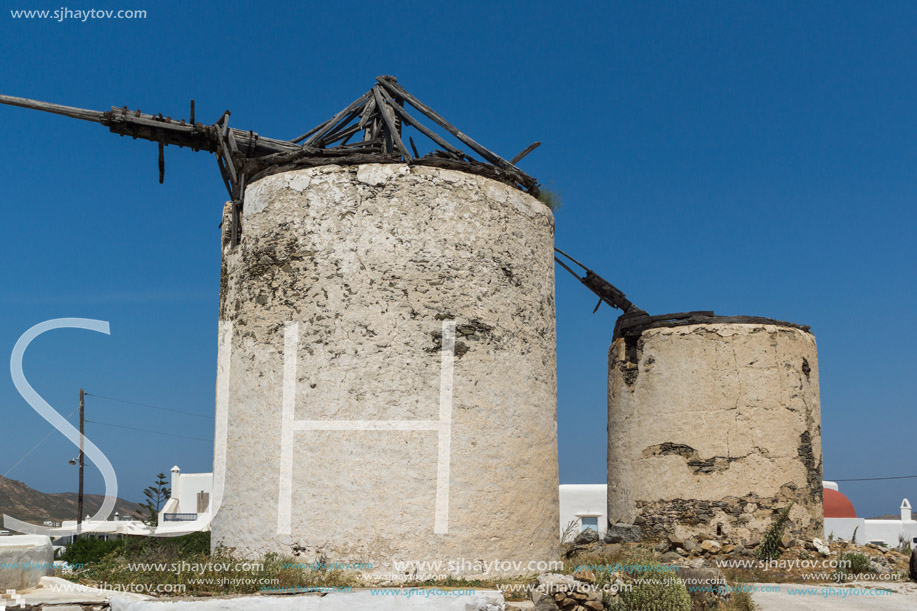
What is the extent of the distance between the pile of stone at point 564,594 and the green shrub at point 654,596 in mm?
232

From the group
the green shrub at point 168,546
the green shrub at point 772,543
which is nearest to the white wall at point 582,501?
the green shrub at point 772,543

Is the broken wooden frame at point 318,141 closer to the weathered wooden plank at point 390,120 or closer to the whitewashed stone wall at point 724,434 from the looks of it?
the weathered wooden plank at point 390,120

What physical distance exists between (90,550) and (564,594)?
5713mm

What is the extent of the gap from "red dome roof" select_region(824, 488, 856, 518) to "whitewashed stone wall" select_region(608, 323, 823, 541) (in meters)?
12.8

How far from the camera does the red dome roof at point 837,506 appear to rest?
23797 millimetres

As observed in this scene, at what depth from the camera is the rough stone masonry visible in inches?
315

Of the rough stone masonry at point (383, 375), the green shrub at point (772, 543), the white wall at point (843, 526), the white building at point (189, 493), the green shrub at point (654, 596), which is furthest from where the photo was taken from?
the white building at point (189, 493)

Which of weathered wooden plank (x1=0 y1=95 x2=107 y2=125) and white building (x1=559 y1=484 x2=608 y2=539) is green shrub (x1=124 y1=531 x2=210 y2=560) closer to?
weathered wooden plank (x1=0 y1=95 x2=107 y2=125)

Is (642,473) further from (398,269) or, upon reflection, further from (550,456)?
(398,269)

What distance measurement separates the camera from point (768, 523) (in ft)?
38.8

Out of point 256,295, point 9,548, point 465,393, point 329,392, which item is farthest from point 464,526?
point 9,548

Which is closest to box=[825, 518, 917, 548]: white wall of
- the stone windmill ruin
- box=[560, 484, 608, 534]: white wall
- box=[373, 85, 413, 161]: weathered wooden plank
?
box=[560, 484, 608, 534]: white wall

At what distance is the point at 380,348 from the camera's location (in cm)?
820

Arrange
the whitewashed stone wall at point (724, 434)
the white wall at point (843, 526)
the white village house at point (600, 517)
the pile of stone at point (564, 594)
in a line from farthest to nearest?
the white village house at point (600, 517), the white wall at point (843, 526), the whitewashed stone wall at point (724, 434), the pile of stone at point (564, 594)
